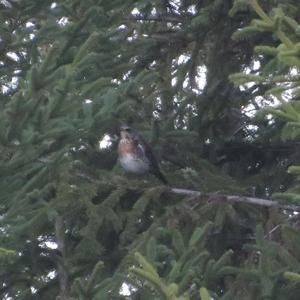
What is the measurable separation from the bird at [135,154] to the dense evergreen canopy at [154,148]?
0.31 feet

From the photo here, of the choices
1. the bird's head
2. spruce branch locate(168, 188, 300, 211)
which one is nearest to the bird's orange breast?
the bird's head

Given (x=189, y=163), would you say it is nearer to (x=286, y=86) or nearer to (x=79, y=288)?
(x=79, y=288)

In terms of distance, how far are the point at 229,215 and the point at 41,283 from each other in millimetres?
1996

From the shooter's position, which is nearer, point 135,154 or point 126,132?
point 126,132

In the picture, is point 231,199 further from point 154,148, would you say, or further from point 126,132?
point 126,132

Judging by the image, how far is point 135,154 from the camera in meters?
9.46

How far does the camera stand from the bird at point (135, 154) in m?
9.13

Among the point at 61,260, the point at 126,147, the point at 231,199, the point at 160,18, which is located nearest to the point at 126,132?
the point at 126,147

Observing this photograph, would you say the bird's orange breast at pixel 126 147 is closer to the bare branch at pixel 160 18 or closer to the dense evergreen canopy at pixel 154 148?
the dense evergreen canopy at pixel 154 148

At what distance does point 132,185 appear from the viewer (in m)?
7.25

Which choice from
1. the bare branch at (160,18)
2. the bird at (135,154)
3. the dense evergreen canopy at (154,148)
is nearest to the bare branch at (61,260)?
the dense evergreen canopy at (154,148)

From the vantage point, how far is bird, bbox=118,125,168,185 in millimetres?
9133

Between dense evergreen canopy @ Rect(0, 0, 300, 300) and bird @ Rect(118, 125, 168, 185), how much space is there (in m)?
0.10

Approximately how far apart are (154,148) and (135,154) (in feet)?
2.07
